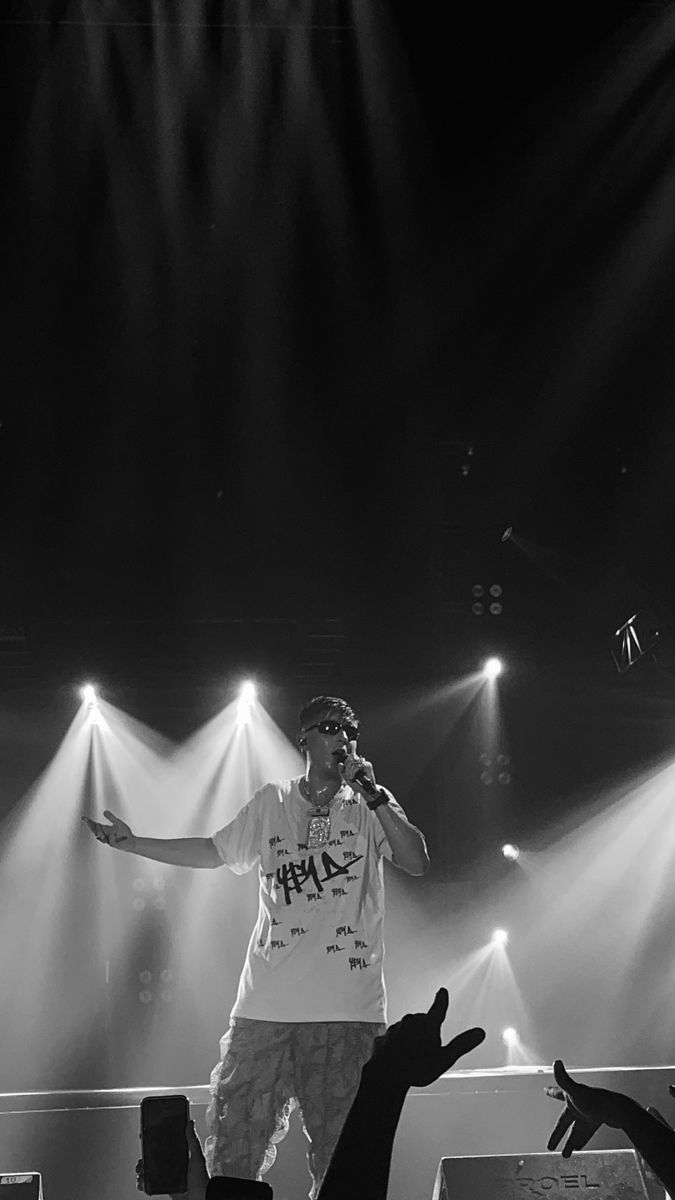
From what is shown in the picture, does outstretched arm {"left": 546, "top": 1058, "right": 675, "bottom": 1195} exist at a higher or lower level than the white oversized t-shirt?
lower

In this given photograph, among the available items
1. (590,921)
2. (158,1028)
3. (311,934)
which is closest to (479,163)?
(311,934)

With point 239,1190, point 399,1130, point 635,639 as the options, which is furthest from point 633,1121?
point 635,639

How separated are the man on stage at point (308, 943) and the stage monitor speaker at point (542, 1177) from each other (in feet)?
1.85

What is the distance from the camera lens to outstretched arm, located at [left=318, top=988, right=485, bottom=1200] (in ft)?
3.83

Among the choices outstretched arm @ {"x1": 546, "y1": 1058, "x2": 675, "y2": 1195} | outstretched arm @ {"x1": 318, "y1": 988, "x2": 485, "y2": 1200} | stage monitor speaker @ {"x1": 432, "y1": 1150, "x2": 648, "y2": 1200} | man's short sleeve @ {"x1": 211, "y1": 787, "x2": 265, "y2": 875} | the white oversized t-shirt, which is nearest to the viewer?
outstretched arm @ {"x1": 318, "y1": 988, "x2": 485, "y2": 1200}

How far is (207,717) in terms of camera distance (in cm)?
644

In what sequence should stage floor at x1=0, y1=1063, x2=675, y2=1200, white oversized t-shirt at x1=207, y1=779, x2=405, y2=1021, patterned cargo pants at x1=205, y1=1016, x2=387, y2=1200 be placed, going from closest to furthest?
patterned cargo pants at x1=205, y1=1016, x2=387, y2=1200 → white oversized t-shirt at x1=207, y1=779, x2=405, y2=1021 → stage floor at x1=0, y1=1063, x2=675, y2=1200

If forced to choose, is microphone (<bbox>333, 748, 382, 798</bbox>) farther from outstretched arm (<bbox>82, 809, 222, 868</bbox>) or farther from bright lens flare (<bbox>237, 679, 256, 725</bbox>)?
bright lens flare (<bbox>237, 679, 256, 725</bbox>)

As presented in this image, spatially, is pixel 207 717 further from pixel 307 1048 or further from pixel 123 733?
pixel 307 1048

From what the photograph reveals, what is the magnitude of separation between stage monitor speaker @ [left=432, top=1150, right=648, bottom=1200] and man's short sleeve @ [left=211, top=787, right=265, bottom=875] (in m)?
1.12

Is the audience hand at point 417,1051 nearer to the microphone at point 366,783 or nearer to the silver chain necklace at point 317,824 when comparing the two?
the microphone at point 366,783

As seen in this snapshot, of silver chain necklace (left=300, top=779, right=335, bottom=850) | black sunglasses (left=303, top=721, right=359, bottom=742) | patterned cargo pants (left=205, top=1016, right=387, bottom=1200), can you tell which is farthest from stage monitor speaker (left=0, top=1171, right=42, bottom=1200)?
black sunglasses (left=303, top=721, right=359, bottom=742)

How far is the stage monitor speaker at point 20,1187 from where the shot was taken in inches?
98.7

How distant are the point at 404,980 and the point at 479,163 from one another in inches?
152
